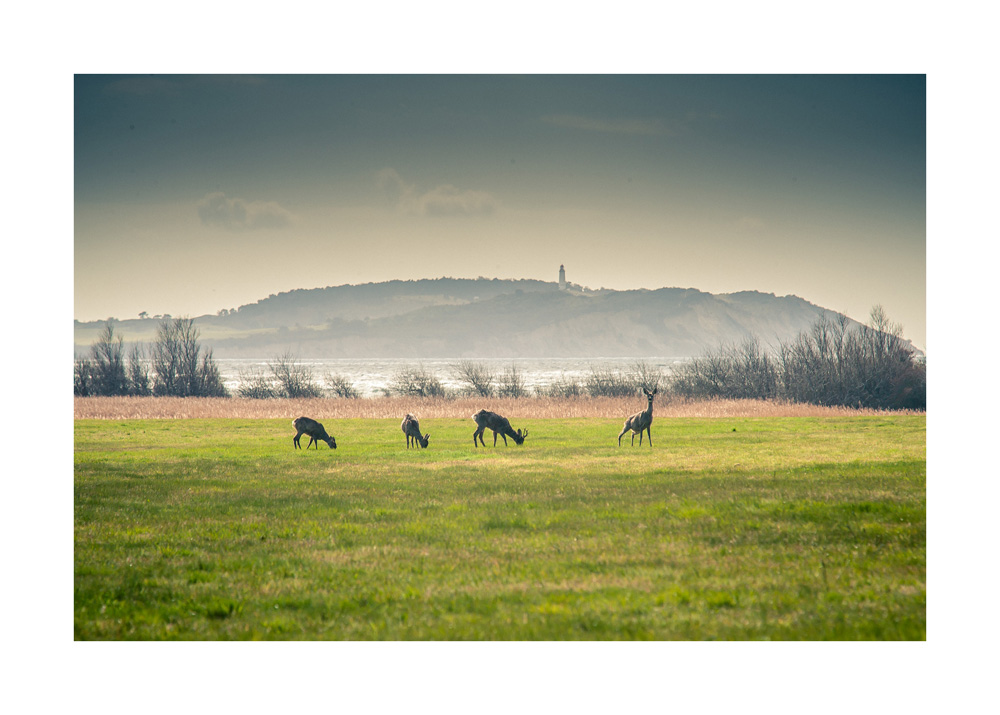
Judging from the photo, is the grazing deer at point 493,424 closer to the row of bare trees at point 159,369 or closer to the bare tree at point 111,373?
the row of bare trees at point 159,369

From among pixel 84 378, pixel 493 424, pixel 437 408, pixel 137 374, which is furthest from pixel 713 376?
pixel 84 378

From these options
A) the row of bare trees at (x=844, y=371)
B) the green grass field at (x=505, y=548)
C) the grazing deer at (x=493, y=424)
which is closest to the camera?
the green grass field at (x=505, y=548)

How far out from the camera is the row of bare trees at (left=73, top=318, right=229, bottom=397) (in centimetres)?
5597

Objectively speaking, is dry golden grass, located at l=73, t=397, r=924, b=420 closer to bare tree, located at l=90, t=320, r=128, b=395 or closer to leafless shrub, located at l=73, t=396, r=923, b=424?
leafless shrub, located at l=73, t=396, r=923, b=424

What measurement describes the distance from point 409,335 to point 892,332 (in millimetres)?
140109

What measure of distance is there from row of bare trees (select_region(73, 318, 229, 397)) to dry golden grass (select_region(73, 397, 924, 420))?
7.41m

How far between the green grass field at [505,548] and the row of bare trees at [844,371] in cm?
2431

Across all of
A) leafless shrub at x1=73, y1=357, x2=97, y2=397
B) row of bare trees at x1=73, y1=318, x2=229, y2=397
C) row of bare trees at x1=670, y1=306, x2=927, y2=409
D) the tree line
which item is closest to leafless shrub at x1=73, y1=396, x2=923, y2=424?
row of bare trees at x1=670, y1=306, x2=927, y2=409

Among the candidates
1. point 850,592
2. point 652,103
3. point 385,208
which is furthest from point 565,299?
point 850,592

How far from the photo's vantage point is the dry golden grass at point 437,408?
40.8 metres

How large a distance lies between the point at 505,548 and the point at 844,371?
4165 centimetres

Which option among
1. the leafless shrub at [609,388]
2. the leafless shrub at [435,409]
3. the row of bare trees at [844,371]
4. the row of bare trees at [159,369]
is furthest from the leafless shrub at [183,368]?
the row of bare trees at [844,371]

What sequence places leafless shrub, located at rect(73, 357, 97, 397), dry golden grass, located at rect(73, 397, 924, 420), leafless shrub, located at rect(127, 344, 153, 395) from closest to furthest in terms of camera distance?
dry golden grass, located at rect(73, 397, 924, 420) → leafless shrub, located at rect(73, 357, 97, 397) → leafless shrub, located at rect(127, 344, 153, 395)

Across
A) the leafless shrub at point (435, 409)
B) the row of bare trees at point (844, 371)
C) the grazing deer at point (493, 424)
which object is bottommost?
the leafless shrub at point (435, 409)
